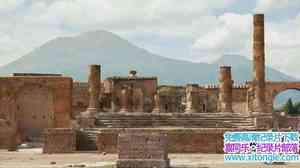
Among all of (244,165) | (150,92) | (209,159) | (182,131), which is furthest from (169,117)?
(150,92)

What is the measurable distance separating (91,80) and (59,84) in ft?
17.6

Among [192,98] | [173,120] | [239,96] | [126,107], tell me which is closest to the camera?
[173,120]

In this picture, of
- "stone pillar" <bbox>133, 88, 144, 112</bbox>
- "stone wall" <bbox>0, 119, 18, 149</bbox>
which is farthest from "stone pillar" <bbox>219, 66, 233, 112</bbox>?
"stone wall" <bbox>0, 119, 18, 149</bbox>

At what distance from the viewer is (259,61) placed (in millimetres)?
Result: 35250

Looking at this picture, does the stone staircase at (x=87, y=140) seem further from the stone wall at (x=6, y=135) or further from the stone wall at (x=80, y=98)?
the stone wall at (x=80, y=98)

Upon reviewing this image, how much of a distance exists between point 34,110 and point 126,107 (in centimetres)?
651

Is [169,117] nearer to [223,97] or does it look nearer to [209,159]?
[223,97]

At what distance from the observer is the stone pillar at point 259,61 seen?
3500 centimetres

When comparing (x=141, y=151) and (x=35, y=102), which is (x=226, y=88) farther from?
(x=141, y=151)

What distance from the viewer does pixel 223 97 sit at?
4019 cm

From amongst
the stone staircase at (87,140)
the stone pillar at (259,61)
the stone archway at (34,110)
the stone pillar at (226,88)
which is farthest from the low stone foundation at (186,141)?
the stone archway at (34,110)

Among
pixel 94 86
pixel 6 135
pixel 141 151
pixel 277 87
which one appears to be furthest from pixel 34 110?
pixel 277 87

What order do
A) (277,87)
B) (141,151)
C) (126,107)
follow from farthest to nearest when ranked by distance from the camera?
(277,87), (126,107), (141,151)

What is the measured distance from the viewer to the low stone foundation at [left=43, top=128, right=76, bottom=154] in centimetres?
3055
